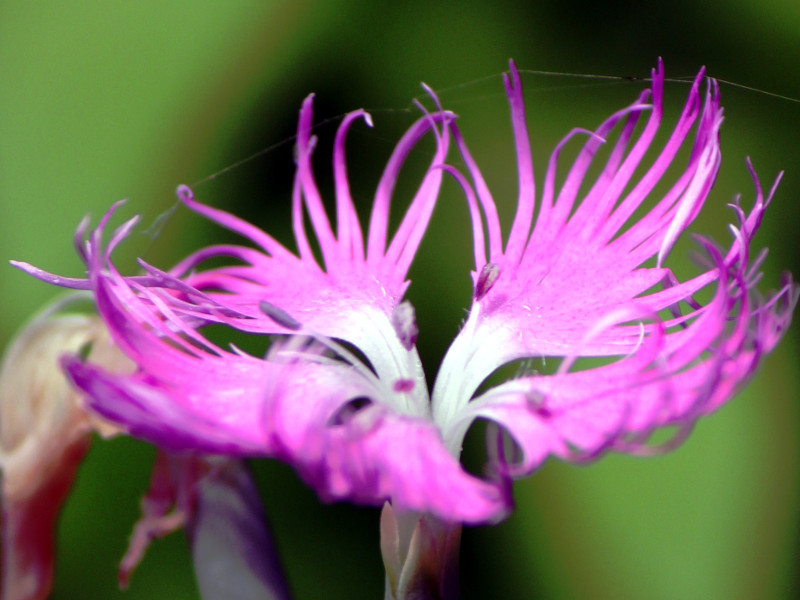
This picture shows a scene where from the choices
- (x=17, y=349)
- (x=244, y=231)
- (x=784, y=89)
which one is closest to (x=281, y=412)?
(x=244, y=231)

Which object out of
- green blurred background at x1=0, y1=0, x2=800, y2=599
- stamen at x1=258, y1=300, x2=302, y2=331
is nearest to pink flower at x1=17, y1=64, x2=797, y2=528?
stamen at x1=258, y1=300, x2=302, y2=331

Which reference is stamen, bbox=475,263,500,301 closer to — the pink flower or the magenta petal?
the pink flower

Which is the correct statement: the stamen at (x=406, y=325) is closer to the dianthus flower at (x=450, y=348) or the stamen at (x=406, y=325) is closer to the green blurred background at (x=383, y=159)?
the dianthus flower at (x=450, y=348)

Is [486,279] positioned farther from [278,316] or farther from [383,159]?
[383,159]

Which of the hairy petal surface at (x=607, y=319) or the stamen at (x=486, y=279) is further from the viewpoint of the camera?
the stamen at (x=486, y=279)

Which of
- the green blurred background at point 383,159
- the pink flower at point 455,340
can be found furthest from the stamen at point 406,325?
the green blurred background at point 383,159

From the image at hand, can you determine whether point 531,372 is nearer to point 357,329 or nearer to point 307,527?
point 357,329
